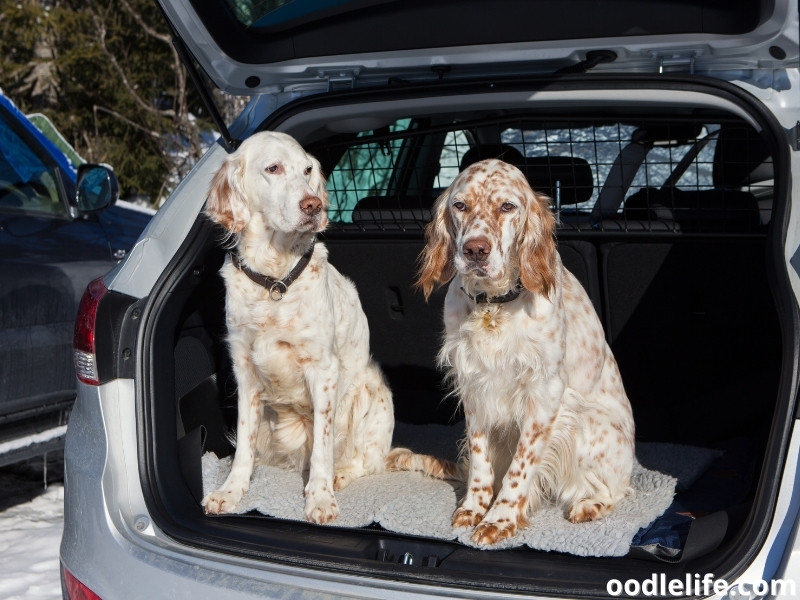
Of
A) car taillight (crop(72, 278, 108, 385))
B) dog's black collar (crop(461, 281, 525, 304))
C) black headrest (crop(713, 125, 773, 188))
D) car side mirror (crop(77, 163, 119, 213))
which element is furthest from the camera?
car side mirror (crop(77, 163, 119, 213))

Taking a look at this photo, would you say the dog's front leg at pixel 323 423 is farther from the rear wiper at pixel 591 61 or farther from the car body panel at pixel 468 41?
the rear wiper at pixel 591 61

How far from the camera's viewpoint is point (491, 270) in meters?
2.62

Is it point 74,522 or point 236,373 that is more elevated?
point 236,373

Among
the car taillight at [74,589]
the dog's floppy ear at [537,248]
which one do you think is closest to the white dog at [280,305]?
the car taillight at [74,589]

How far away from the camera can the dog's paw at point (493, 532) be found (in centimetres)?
245

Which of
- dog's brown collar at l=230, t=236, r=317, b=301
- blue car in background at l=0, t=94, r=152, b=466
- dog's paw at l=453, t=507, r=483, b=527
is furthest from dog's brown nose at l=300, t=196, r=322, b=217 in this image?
blue car in background at l=0, t=94, r=152, b=466

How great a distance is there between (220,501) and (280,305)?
0.63m

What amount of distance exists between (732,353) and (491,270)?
4.05ft

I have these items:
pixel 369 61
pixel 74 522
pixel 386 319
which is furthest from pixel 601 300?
pixel 74 522

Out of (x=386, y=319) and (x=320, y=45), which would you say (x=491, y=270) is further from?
(x=386, y=319)

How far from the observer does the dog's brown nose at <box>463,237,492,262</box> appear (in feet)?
8.48

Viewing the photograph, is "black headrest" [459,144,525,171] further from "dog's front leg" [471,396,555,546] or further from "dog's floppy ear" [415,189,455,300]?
"dog's front leg" [471,396,555,546]

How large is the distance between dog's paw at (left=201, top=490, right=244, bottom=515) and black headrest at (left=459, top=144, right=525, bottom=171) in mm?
1490

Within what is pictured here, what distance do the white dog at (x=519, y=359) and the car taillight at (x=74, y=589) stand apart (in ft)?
3.32
